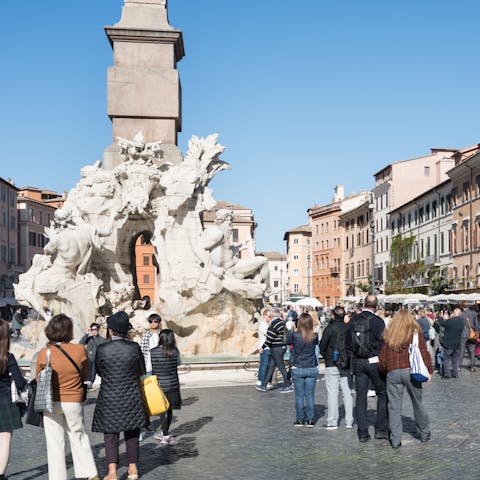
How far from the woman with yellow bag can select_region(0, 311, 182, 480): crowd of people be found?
134 cm

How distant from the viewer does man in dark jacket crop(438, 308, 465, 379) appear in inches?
553

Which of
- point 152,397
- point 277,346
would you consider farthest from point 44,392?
point 277,346

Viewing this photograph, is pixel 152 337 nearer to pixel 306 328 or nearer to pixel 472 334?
pixel 306 328

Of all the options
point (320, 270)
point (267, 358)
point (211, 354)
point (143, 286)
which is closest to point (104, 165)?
point (211, 354)

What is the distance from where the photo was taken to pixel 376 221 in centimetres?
6656

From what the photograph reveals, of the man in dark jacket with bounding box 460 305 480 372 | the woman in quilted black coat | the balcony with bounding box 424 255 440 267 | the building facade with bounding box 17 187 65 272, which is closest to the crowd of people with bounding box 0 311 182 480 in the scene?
the woman in quilted black coat

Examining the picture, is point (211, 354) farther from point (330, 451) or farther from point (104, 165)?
point (330, 451)

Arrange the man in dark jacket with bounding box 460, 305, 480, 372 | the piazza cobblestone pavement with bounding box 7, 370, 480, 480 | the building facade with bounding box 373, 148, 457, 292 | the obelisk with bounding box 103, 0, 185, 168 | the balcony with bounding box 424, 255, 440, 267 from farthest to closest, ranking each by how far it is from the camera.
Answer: the building facade with bounding box 373, 148, 457, 292 → the balcony with bounding box 424, 255, 440, 267 → the obelisk with bounding box 103, 0, 185, 168 → the man in dark jacket with bounding box 460, 305, 480, 372 → the piazza cobblestone pavement with bounding box 7, 370, 480, 480

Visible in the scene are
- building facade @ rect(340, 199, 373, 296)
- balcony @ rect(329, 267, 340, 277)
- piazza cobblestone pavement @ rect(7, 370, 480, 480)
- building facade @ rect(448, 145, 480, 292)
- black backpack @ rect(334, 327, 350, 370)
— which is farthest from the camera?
balcony @ rect(329, 267, 340, 277)

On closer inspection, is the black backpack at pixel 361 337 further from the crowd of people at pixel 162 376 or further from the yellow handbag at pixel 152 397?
the yellow handbag at pixel 152 397

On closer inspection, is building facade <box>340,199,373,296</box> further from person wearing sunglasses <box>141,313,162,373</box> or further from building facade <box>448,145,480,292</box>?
person wearing sunglasses <box>141,313,162,373</box>

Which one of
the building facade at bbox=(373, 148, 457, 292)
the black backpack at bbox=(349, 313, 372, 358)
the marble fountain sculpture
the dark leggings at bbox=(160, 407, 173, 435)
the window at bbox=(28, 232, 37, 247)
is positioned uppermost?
the building facade at bbox=(373, 148, 457, 292)

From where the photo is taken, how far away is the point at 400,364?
25.4 ft

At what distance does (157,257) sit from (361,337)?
8.66m
